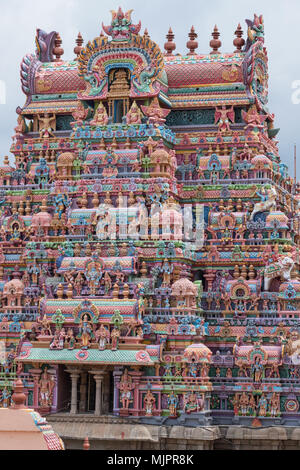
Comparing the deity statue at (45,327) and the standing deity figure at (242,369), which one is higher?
the deity statue at (45,327)

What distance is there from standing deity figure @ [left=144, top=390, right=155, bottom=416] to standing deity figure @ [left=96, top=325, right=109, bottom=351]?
2482 millimetres

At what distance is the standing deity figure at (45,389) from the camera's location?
4412 centimetres

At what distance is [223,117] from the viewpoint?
49.7 m

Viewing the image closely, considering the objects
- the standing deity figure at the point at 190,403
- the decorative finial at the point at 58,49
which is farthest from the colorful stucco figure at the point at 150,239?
the decorative finial at the point at 58,49

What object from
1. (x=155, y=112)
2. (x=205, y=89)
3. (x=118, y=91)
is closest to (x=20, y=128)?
(x=118, y=91)

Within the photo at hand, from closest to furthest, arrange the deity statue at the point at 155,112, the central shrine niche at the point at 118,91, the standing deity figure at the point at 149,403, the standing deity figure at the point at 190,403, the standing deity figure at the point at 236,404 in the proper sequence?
the standing deity figure at the point at 190,403 < the standing deity figure at the point at 149,403 < the standing deity figure at the point at 236,404 < the deity statue at the point at 155,112 < the central shrine niche at the point at 118,91

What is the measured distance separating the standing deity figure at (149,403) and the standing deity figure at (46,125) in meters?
14.2

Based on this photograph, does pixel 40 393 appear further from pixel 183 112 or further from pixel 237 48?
pixel 237 48

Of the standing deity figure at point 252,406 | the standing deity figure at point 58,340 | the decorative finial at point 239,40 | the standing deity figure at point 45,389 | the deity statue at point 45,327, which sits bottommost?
the standing deity figure at point 252,406

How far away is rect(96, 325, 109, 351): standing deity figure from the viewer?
43.3 m

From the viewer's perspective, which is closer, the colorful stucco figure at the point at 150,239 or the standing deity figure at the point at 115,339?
the standing deity figure at the point at 115,339

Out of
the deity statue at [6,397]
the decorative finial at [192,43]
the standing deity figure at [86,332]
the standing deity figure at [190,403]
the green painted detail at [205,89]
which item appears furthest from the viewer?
the decorative finial at [192,43]

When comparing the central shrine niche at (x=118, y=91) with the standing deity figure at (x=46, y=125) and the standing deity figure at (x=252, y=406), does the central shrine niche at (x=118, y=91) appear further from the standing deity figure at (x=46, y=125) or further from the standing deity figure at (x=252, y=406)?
the standing deity figure at (x=252, y=406)

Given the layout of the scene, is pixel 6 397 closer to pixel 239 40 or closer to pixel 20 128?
pixel 20 128
